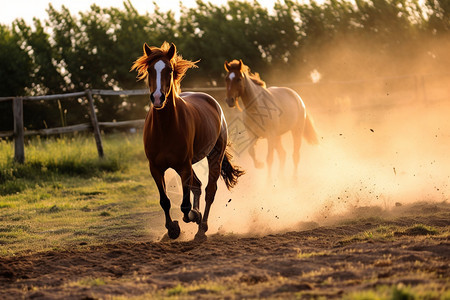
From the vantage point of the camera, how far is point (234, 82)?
12.1m

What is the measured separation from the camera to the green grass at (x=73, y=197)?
8109 mm

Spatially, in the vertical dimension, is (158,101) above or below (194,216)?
above

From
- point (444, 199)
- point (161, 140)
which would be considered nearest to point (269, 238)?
point (161, 140)

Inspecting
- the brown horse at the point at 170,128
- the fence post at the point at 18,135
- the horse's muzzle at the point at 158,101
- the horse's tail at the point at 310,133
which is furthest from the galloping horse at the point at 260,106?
the horse's muzzle at the point at 158,101

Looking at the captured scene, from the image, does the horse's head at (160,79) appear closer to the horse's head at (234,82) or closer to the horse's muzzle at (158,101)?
the horse's muzzle at (158,101)

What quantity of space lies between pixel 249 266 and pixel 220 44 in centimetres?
1940

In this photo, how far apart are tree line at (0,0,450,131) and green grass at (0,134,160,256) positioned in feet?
19.9

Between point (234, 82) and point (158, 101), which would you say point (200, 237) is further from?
point (234, 82)

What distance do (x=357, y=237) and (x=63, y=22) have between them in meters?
18.7

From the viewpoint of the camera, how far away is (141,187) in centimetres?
1248

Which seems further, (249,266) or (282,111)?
(282,111)

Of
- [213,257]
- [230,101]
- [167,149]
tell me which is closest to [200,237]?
[167,149]

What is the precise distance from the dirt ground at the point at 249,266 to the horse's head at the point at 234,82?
5.06 meters

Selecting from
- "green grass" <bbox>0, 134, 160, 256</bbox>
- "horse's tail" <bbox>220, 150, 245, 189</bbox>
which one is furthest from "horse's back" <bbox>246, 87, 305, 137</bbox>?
"horse's tail" <bbox>220, 150, 245, 189</bbox>
